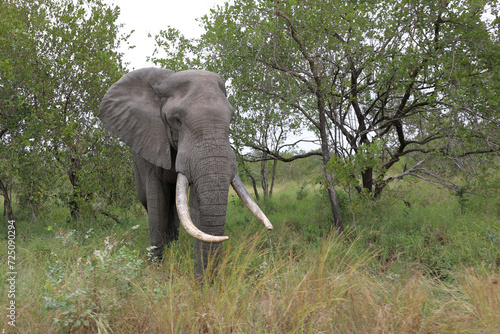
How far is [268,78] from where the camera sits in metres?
7.73

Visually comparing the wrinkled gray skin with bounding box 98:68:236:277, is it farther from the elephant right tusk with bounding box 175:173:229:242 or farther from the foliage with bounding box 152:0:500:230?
the foliage with bounding box 152:0:500:230

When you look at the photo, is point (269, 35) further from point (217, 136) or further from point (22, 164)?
point (22, 164)

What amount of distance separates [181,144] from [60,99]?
4510mm

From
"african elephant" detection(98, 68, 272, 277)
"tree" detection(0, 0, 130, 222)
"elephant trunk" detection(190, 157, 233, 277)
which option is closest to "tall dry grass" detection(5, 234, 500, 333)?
"african elephant" detection(98, 68, 272, 277)

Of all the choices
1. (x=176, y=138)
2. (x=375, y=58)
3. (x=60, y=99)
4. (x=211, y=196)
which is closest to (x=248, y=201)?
(x=211, y=196)

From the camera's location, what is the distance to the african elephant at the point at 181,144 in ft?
14.1

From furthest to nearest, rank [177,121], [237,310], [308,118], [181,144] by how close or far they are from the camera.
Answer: [308,118]
[177,121]
[181,144]
[237,310]

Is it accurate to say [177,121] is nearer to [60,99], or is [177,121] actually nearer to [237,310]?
[237,310]

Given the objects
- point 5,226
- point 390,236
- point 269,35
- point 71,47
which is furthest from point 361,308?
point 5,226

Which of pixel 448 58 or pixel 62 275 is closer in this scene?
pixel 62 275

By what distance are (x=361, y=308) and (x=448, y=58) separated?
504 centimetres

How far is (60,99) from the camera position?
25.4 ft

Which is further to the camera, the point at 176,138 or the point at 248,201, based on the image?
the point at 176,138

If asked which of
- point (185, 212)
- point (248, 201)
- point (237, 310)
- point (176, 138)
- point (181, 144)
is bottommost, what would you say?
point (237, 310)
